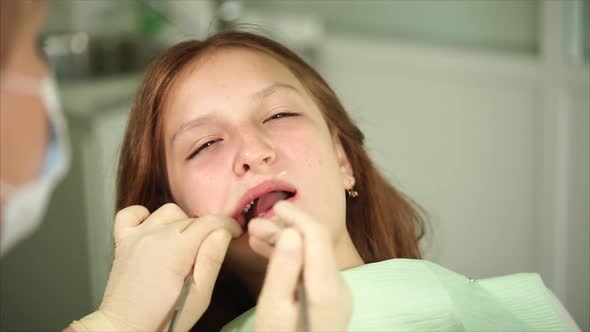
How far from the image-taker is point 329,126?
1.04 metres

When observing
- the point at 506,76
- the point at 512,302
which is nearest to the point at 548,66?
the point at 506,76

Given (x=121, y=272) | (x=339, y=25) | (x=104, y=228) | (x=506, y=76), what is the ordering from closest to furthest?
(x=121, y=272)
(x=104, y=228)
(x=506, y=76)
(x=339, y=25)

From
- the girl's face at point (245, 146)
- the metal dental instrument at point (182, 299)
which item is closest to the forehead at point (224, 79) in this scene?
the girl's face at point (245, 146)

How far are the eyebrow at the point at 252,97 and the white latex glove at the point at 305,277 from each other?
28cm

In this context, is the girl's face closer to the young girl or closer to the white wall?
the young girl

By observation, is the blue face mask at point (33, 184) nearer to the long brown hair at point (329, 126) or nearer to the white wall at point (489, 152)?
the long brown hair at point (329, 126)

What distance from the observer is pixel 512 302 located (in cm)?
88

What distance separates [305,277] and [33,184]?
1.24 ft

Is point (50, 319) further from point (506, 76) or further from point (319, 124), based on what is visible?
point (506, 76)

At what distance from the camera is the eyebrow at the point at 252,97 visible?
85 centimetres

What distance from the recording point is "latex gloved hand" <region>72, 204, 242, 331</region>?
2.27 ft

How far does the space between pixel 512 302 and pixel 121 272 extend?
531 mm

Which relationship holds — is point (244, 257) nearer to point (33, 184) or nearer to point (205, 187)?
point (205, 187)

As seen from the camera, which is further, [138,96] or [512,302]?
[138,96]
